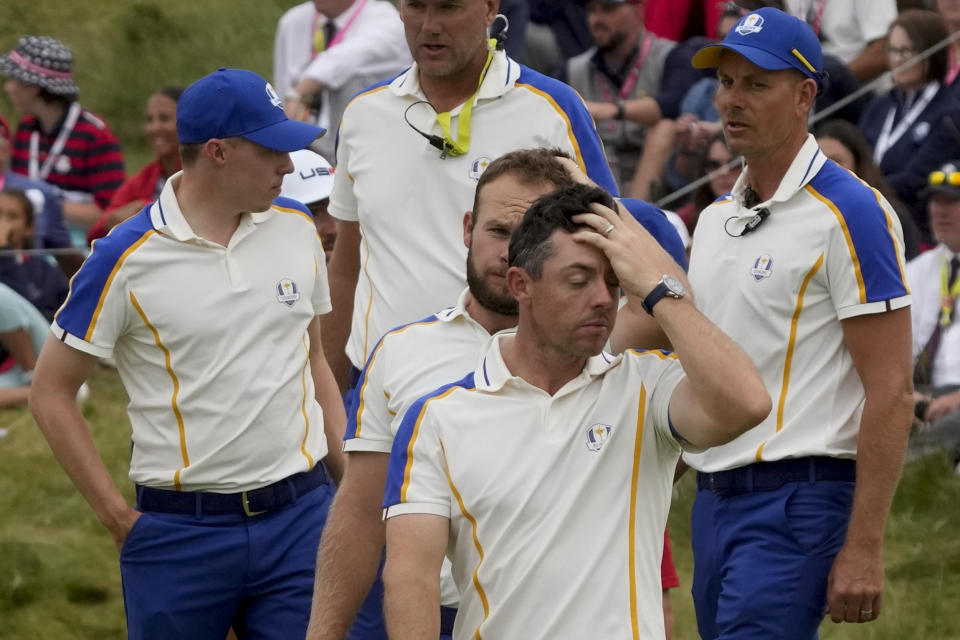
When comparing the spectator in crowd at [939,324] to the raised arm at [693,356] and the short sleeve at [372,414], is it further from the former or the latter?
the raised arm at [693,356]

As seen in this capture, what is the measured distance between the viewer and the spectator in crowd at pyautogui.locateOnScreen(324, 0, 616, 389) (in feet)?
15.7

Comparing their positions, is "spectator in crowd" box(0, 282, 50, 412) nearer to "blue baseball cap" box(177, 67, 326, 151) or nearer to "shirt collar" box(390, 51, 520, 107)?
"blue baseball cap" box(177, 67, 326, 151)

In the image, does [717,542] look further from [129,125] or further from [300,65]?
[129,125]

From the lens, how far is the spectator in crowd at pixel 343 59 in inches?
362

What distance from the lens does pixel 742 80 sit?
4.72 metres

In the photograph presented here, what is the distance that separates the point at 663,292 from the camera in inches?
133

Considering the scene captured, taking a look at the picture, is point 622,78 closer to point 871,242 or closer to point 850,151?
point 850,151

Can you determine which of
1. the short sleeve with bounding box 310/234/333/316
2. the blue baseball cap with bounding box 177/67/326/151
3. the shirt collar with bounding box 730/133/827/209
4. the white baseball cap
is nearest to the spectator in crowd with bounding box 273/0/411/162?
the white baseball cap

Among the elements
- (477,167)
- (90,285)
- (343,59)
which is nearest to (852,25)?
(343,59)

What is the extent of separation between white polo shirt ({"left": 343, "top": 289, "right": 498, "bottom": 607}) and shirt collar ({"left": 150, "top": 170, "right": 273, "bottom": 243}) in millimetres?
1059

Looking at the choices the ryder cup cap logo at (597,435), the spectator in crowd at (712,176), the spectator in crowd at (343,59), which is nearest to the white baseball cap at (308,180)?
the spectator in crowd at (712,176)

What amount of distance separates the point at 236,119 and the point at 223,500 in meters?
1.14

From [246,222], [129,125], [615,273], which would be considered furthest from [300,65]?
[615,273]

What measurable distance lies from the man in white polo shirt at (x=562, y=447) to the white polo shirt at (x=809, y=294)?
1.08 meters
